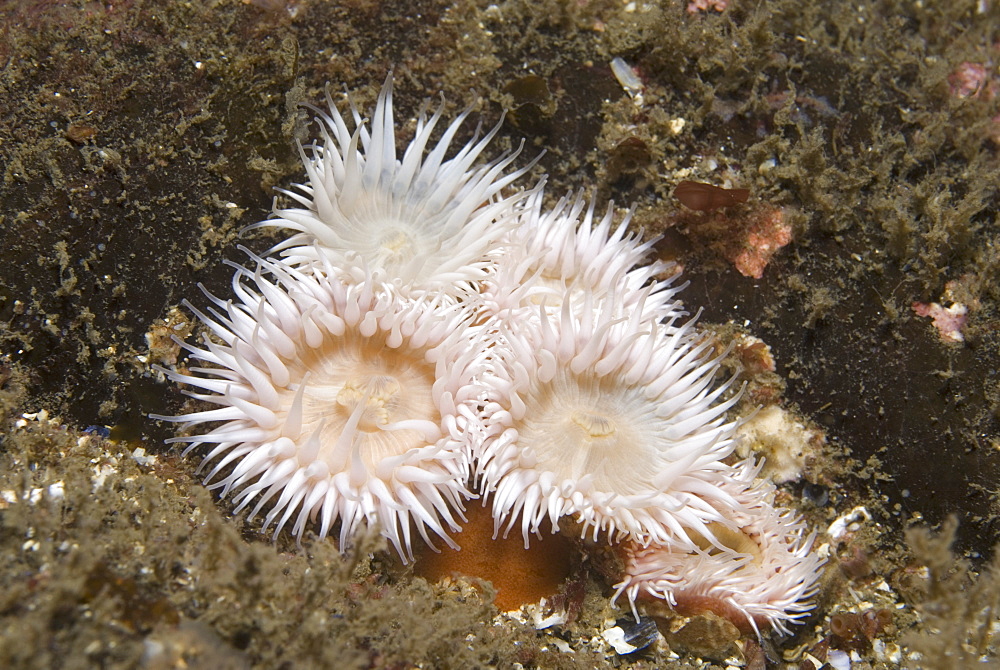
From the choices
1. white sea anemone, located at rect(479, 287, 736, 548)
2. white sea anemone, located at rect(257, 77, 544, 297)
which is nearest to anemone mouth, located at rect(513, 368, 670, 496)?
white sea anemone, located at rect(479, 287, 736, 548)

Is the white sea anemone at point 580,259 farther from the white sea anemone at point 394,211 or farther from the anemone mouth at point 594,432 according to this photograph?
the anemone mouth at point 594,432

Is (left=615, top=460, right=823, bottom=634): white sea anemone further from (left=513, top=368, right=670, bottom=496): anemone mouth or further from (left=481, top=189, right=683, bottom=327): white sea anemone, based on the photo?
(left=481, top=189, right=683, bottom=327): white sea anemone

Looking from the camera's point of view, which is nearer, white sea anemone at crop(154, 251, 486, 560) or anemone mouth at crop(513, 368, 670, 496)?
white sea anemone at crop(154, 251, 486, 560)

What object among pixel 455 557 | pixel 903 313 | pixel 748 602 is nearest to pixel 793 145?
pixel 903 313

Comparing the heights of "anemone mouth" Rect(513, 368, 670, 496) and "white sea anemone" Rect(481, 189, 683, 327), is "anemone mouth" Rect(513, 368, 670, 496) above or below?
below

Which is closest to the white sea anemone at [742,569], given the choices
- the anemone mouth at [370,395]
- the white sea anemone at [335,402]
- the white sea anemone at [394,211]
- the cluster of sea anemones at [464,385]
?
the cluster of sea anemones at [464,385]

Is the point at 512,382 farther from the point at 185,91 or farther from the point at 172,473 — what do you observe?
the point at 185,91
